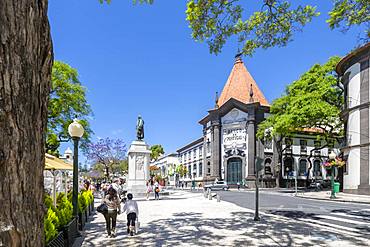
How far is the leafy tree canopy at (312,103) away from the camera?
96.5 feet

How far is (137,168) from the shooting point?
24000 mm

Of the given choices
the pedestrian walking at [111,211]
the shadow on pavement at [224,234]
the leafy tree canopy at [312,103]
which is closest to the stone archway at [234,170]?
the leafy tree canopy at [312,103]

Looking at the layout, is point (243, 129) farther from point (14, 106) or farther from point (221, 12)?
point (14, 106)

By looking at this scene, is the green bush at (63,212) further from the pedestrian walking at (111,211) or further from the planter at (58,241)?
the pedestrian walking at (111,211)

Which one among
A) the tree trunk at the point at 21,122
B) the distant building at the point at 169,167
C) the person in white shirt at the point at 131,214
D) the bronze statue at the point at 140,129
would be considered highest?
the bronze statue at the point at 140,129

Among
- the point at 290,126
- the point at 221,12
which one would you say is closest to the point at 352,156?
the point at 290,126

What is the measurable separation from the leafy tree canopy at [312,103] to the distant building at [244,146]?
9036 millimetres

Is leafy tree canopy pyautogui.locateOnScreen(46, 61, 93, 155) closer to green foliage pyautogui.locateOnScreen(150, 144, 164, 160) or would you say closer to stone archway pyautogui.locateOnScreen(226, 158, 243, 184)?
stone archway pyautogui.locateOnScreen(226, 158, 243, 184)

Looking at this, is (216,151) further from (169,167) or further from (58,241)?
(58,241)

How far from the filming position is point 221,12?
862 cm

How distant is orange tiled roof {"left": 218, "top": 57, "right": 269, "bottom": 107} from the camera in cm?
5022

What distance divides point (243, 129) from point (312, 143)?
1231cm

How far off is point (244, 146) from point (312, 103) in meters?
17.9

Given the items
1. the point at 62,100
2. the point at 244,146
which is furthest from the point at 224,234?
the point at 244,146
